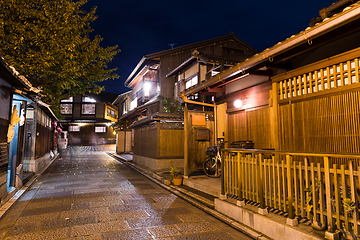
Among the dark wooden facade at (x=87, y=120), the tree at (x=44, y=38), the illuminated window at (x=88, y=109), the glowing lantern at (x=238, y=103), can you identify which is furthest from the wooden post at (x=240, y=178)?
the illuminated window at (x=88, y=109)

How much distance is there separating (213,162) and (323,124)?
5.97 metres

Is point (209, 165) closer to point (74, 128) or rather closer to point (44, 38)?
point (44, 38)

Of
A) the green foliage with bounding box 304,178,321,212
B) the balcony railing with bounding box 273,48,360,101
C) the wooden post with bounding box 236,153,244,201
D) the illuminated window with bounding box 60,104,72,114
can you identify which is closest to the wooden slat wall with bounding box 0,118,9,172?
the wooden post with bounding box 236,153,244,201

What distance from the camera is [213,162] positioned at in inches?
427

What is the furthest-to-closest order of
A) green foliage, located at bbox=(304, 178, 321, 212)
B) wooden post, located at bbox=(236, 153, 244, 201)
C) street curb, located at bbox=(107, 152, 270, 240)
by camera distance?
wooden post, located at bbox=(236, 153, 244, 201) < street curb, located at bbox=(107, 152, 270, 240) < green foliage, located at bbox=(304, 178, 321, 212)

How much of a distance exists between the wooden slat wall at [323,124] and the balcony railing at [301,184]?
417 millimetres

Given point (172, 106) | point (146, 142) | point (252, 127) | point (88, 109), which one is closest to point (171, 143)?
point (146, 142)

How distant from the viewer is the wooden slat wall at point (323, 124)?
16.5 ft

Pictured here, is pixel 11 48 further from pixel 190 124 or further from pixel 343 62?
pixel 343 62

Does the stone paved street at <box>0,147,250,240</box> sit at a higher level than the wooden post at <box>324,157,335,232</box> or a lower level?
lower

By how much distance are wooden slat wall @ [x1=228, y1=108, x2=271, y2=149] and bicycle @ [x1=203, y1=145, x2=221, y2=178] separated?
3.26 ft

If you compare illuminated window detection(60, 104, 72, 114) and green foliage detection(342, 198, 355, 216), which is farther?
illuminated window detection(60, 104, 72, 114)

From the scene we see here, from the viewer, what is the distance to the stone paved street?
4.99 m

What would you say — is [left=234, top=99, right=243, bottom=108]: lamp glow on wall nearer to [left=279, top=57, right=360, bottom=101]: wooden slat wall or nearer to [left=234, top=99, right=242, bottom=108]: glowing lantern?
[left=234, top=99, right=242, bottom=108]: glowing lantern
